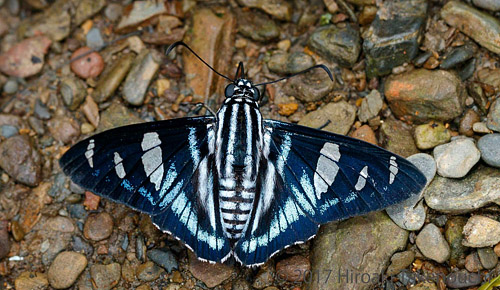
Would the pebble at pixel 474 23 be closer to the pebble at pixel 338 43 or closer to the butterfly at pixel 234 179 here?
the pebble at pixel 338 43

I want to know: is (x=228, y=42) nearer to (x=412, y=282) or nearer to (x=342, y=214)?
(x=342, y=214)

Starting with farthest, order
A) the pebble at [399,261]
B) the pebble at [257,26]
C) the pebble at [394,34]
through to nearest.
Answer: the pebble at [257,26] → the pebble at [394,34] → the pebble at [399,261]

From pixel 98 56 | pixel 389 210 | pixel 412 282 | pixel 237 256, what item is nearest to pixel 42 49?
pixel 98 56

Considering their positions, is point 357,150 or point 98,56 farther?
point 98,56

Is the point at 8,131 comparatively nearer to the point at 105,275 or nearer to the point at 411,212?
the point at 105,275

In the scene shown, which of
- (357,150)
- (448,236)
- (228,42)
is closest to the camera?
(357,150)

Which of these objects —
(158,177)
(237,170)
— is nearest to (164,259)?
(158,177)

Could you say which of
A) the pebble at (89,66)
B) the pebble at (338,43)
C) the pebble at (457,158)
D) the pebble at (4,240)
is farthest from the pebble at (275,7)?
the pebble at (4,240)
